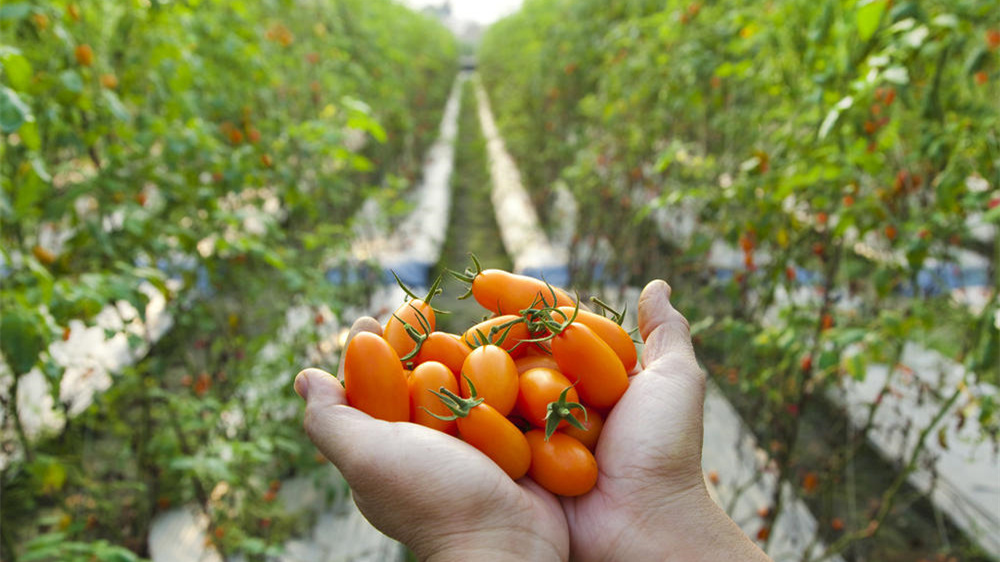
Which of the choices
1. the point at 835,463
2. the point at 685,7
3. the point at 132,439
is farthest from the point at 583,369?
the point at 685,7

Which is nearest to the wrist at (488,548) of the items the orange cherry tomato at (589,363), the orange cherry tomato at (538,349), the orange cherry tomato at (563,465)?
the orange cherry tomato at (563,465)

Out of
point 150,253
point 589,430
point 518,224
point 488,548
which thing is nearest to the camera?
point 488,548

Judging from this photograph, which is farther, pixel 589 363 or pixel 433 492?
pixel 589 363

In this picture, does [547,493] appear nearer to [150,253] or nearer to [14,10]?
[14,10]

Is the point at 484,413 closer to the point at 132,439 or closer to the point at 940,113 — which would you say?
the point at 940,113

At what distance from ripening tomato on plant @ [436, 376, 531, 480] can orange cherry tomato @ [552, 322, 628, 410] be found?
0.14m

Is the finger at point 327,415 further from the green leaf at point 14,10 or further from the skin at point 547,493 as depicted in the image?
the green leaf at point 14,10

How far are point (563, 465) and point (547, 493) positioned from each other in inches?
3.6

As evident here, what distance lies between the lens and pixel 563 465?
1.05 m

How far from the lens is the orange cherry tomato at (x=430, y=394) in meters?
1.09

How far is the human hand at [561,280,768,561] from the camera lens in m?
1.06

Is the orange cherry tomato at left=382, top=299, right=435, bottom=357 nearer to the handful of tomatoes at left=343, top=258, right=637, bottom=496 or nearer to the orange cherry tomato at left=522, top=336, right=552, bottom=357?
the handful of tomatoes at left=343, top=258, right=637, bottom=496

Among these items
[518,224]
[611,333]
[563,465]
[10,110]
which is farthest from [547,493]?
[518,224]

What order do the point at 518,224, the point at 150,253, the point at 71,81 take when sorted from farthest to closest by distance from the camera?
the point at 518,224, the point at 150,253, the point at 71,81
